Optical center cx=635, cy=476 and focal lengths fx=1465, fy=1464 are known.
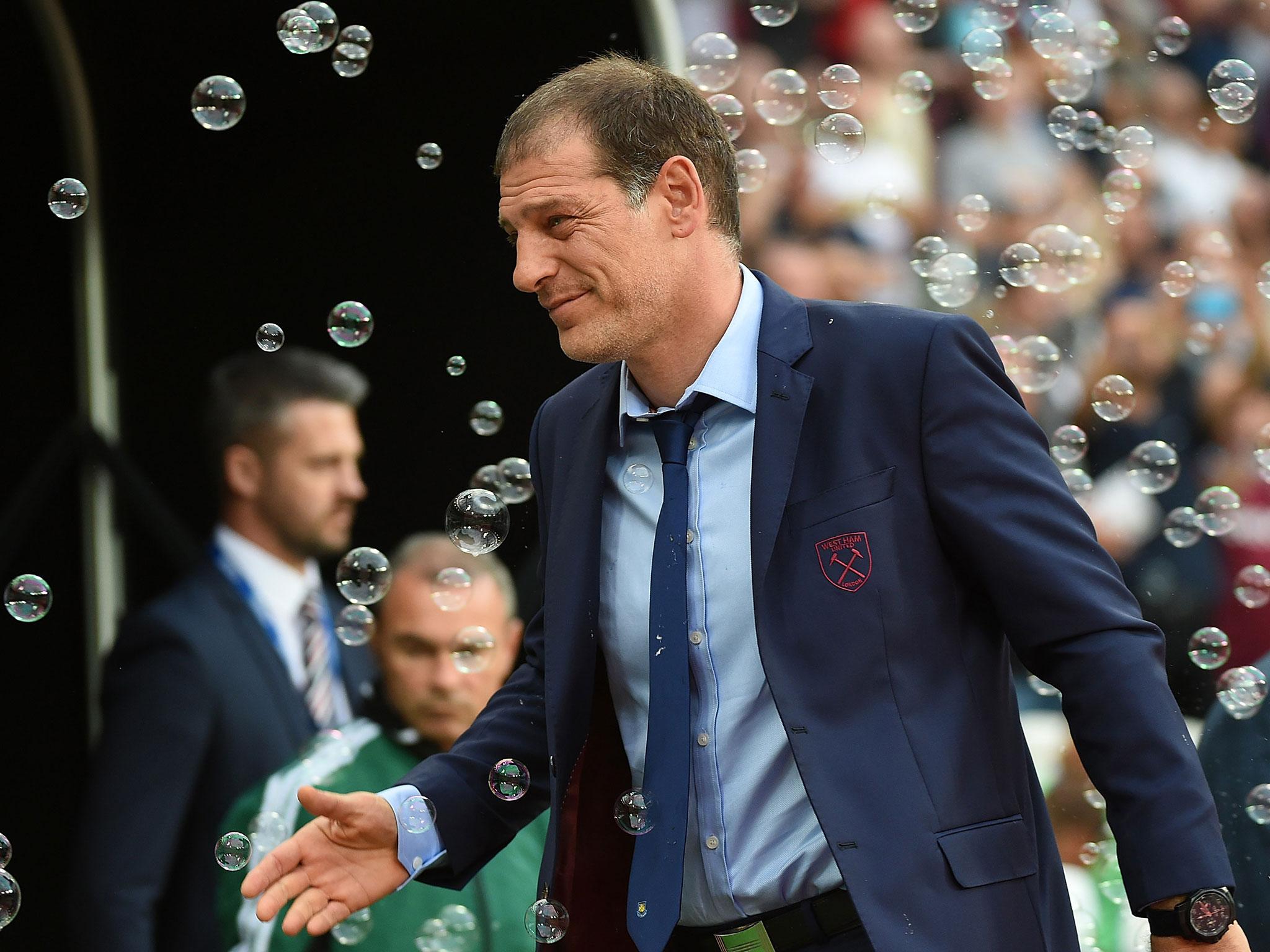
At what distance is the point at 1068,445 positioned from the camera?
3496 mm

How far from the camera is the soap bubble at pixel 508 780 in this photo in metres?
1.92

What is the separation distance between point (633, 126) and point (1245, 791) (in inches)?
79.4

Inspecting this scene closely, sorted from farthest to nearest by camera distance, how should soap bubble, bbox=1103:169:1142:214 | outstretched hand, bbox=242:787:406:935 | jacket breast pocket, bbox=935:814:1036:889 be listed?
soap bubble, bbox=1103:169:1142:214 → outstretched hand, bbox=242:787:406:935 → jacket breast pocket, bbox=935:814:1036:889

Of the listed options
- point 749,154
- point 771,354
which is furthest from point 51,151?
point 771,354

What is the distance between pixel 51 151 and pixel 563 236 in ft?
5.92

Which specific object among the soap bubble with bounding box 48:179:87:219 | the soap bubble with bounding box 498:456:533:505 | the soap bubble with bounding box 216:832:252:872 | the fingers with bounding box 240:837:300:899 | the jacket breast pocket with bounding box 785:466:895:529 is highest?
the soap bubble with bounding box 48:179:87:219

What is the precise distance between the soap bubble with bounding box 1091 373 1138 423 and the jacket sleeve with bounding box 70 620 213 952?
2163 mm

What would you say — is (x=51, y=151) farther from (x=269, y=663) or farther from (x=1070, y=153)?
(x=1070, y=153)

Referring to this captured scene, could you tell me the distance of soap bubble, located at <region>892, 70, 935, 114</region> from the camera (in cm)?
407

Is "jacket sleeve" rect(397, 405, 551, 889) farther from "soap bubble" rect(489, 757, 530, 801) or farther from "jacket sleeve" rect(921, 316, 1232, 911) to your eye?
"jacket sleeve" rect(921, 316, 1232, 911)

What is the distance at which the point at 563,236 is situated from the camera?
178 centimetres

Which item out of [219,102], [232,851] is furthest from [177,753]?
[219,102]

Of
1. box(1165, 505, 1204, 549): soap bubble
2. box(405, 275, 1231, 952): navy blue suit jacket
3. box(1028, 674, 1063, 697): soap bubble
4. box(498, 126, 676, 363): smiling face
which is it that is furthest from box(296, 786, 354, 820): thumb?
box(1165, 505, 1204, 549): soap bubble

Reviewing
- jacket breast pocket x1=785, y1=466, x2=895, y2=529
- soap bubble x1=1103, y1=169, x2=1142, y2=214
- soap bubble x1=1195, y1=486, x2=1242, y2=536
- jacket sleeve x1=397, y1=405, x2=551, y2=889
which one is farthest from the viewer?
soap bubble x1=1103, y1=169, x2=1142, y2=214
